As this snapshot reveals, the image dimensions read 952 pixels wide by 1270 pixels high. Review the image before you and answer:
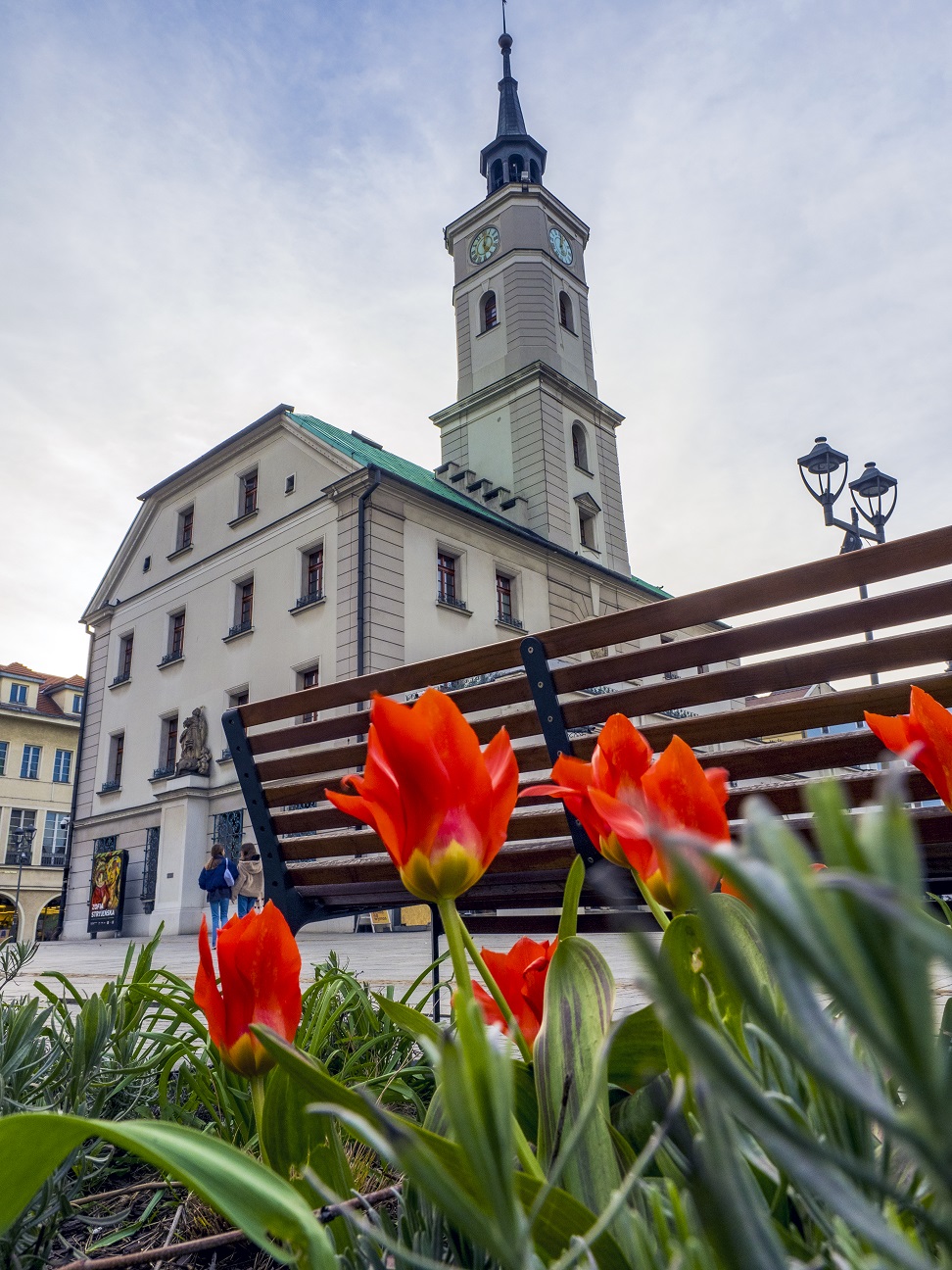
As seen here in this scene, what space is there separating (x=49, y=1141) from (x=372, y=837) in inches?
67.8

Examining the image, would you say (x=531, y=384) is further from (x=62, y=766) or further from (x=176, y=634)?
(x=62, y=766)

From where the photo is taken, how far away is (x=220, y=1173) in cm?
42

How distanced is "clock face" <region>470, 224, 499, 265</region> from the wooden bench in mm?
25836

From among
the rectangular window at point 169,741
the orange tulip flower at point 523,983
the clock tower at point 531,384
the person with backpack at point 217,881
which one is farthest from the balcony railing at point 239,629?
the orange tulip flower at point 523,983

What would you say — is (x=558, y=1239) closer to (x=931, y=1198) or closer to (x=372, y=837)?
(x=931, y=1198)

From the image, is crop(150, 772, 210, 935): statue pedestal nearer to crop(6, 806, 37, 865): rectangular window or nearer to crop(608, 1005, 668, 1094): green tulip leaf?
crop(608, 1005, 668, 1094): green tulip leaf

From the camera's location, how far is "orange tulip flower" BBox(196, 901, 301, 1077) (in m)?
0.81

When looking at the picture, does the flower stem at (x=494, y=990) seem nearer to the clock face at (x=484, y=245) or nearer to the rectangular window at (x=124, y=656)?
the rectangular window at (x=124, y=656)

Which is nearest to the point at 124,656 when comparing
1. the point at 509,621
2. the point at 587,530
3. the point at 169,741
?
the point at 169,741

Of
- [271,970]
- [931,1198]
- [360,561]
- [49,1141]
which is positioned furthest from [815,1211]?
[360,561]

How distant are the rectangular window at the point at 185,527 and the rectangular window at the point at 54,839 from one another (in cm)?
2192

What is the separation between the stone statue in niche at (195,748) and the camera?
17.6m

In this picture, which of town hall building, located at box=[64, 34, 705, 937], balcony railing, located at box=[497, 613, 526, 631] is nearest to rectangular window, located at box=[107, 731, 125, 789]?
town hall building, located at box=[64, 34, 705, 937]

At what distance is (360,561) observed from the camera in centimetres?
1673
